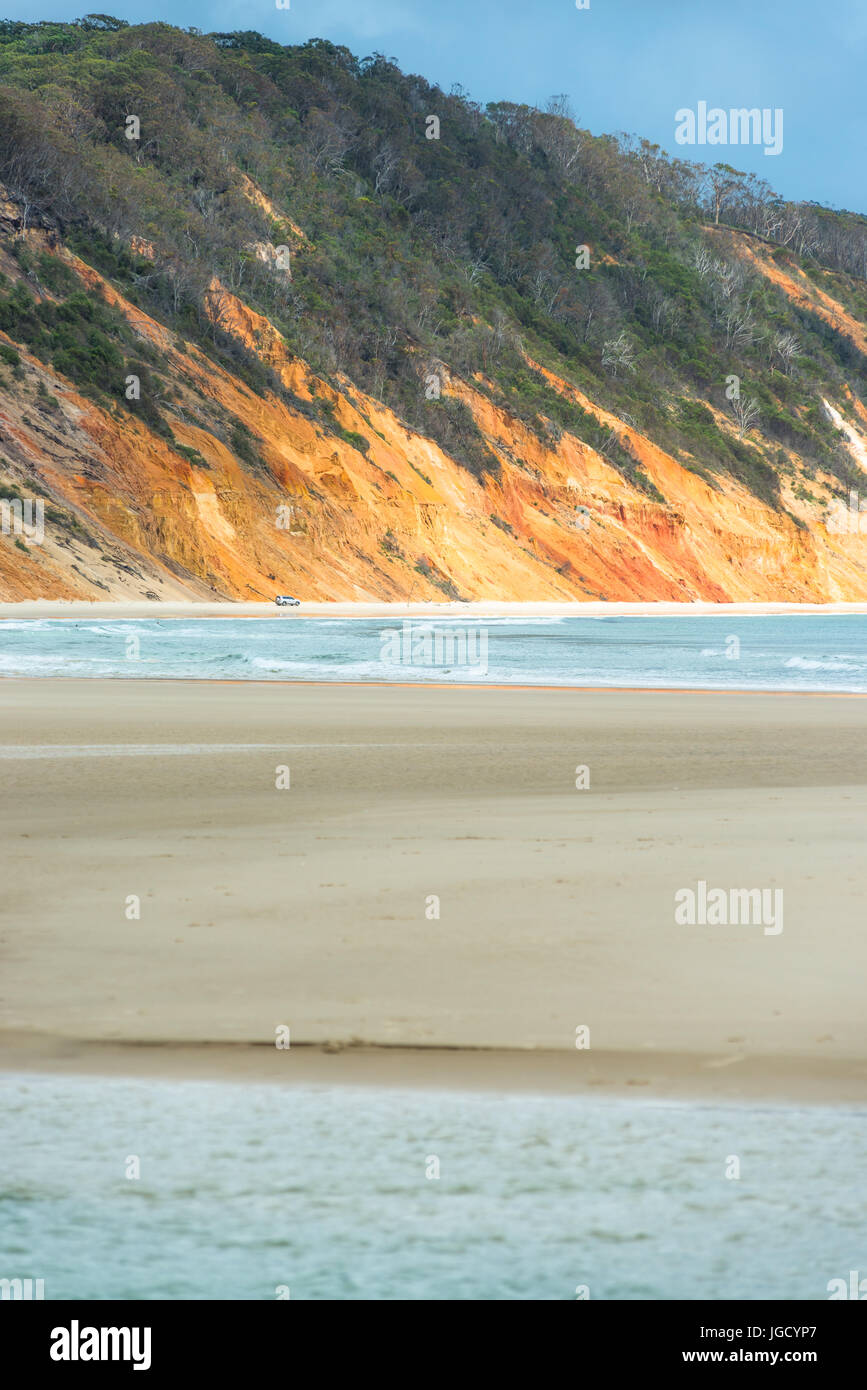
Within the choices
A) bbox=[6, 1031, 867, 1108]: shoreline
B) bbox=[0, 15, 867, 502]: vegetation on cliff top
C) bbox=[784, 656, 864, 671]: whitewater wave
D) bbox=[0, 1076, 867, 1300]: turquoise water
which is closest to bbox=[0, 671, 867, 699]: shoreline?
bbox=[784, 656, 864, 671]: whitewater wave

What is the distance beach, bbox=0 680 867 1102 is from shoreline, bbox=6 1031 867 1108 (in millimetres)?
13

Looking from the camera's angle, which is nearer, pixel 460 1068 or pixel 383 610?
pixel 460 1068

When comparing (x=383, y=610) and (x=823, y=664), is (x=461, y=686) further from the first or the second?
(x=383, y=610)

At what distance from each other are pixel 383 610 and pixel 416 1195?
50097 millimetres

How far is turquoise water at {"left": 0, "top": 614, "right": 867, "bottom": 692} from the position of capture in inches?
967

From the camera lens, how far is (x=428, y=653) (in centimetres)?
3108

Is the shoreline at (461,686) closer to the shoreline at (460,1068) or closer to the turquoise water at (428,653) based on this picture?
the turquoise water at (428,653)

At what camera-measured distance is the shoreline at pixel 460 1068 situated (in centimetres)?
441

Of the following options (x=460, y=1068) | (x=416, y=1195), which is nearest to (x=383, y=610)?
(x=460, y=1068)

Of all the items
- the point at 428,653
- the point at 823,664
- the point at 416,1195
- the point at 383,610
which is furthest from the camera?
the point at 383,610

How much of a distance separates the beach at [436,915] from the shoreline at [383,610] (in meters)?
30.0

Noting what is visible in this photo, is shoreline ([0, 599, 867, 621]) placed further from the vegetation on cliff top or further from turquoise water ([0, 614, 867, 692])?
the vegetation on cliff top

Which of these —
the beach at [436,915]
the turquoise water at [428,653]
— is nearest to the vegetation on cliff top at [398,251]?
the turquoise water at [428,653]

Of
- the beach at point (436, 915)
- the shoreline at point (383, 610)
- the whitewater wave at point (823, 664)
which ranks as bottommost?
the beach at point (436, 915)
